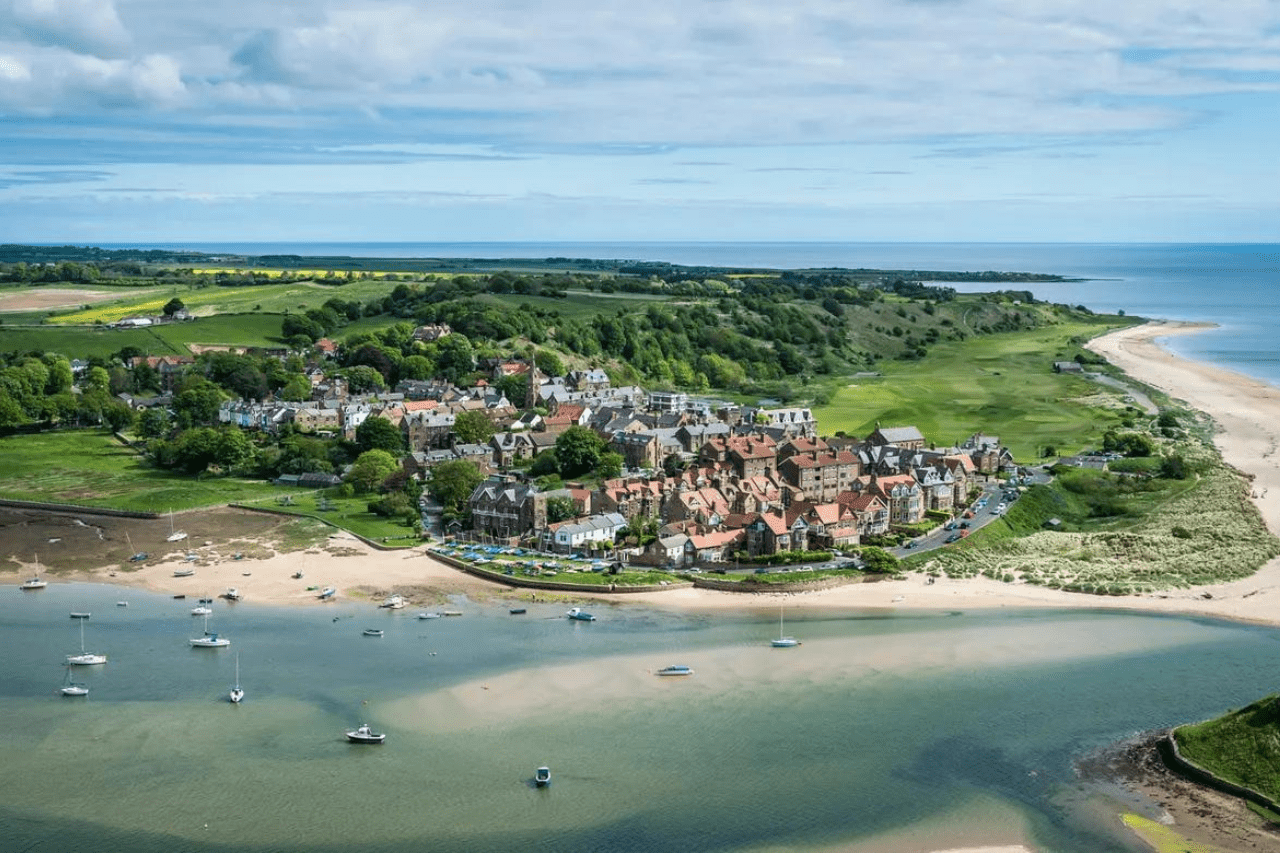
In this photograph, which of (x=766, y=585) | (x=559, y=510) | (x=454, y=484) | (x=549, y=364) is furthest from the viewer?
(x=549, y=364)

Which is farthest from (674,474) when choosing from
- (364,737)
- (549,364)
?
(549,364)

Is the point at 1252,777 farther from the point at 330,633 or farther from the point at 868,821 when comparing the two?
the point at 330,633

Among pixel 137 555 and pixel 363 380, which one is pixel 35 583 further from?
pixel 363 380

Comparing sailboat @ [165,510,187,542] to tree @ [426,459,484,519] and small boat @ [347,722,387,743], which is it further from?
small boat @ [347,722,387,743]

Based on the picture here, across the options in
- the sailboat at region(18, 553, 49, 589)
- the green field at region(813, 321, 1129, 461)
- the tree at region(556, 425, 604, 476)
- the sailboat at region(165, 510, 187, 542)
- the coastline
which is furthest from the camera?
the green field at region(813, 321, 1129, 461)

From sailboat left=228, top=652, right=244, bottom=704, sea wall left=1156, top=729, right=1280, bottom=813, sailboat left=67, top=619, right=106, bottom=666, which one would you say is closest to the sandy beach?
sailboat left=67, top=619, right=106, bottom=666

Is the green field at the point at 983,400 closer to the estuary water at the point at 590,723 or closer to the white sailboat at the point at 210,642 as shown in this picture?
the estuary water at the point at 590,723
